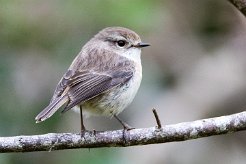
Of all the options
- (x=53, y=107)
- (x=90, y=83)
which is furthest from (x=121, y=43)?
(x=53, y=107)

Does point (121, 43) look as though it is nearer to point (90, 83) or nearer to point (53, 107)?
point (90, 83)

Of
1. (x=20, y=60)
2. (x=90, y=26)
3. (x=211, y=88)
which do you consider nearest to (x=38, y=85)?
(x=20, y=60)

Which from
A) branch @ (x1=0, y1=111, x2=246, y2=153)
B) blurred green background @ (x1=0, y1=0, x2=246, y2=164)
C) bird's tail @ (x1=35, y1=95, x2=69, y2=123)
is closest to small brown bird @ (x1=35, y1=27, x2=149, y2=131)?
bird's tail @ (x1=35, y1=95, x2=69, y2=123)

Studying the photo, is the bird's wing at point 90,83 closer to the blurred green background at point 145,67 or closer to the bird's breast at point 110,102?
the bird's breast at point 110,102

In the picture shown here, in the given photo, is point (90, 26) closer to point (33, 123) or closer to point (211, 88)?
point (33, 123)

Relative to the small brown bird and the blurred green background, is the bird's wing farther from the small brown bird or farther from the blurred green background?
the blurred green background

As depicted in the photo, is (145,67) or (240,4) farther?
(145,67)
